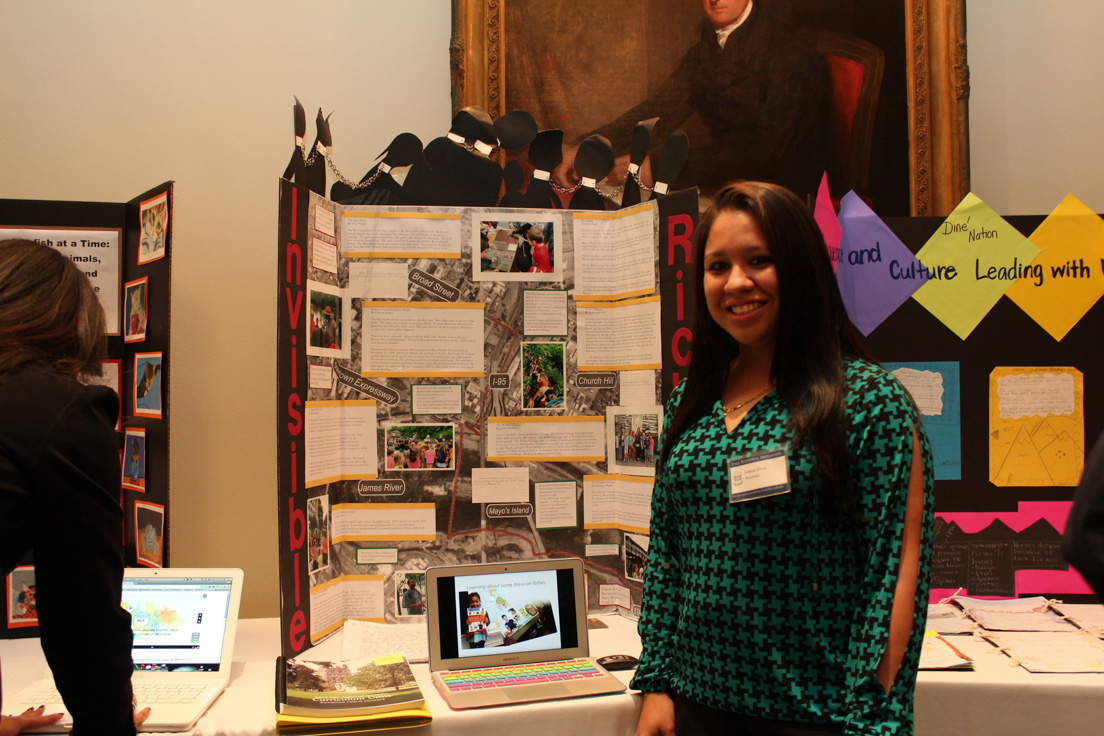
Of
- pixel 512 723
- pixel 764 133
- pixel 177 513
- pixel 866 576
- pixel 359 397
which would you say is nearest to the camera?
pixel 866 576

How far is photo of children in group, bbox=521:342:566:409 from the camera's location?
202cm

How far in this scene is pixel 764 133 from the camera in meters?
2.43

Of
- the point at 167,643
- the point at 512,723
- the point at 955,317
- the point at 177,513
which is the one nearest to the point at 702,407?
the point at 512,723

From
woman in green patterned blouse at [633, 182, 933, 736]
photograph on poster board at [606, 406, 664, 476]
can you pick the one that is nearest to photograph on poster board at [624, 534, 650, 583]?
photograph on poster board at [606, 406, 664, 476]

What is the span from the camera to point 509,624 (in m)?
1.67

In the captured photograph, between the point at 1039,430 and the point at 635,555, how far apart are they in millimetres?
1150

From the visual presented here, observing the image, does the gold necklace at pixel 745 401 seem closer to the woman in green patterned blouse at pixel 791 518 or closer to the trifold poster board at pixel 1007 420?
the woman in green patterned blouse at pixel 791 518

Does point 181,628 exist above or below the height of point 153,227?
below

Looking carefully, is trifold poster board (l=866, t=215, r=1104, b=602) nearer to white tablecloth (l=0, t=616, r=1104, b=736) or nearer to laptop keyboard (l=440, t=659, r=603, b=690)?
white tablecloth (l=0, t=616, r=1104, b=736)

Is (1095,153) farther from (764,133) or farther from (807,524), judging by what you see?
(807,524)

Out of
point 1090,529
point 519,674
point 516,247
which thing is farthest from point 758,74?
point 1090,529

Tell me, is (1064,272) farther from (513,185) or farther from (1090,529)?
(1090,529)

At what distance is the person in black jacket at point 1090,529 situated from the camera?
0.65m

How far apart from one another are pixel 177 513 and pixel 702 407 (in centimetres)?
173
